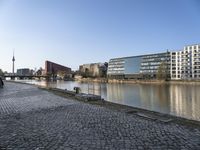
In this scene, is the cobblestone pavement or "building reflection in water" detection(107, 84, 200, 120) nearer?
the cobblestone pavement

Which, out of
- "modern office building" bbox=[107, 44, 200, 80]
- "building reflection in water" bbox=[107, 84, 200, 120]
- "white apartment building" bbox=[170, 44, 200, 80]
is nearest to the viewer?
"building reflection in water" bbox=[107, 84, 200, 120]

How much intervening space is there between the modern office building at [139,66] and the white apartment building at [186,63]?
4590 mm

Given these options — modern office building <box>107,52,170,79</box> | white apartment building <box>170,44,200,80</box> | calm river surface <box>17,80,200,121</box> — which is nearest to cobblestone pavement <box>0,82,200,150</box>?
calm river surface <box>17,80,200,121</box>

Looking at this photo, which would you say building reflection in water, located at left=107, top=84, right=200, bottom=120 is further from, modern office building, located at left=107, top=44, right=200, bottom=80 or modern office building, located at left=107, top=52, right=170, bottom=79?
modern office building, located at left=107, top=52, right=170, bottom=79

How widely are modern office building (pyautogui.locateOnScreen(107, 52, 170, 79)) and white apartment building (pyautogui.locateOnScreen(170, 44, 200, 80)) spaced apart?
4590 millimetres

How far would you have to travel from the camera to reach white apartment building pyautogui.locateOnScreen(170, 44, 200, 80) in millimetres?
134750

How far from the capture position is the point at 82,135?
7957mm

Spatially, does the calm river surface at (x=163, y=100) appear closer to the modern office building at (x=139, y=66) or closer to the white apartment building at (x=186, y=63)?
the white apartment building at (x=186, y=63)

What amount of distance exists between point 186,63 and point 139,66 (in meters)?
36.3

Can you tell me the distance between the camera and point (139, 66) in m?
166

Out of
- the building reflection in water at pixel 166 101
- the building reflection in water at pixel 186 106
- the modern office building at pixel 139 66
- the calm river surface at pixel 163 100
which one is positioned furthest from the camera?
the modern office building at pixel 139 66

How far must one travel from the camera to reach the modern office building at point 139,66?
153 metres

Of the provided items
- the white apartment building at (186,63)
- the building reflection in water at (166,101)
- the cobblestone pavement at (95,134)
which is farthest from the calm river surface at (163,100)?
the white apartment building at (186,63)

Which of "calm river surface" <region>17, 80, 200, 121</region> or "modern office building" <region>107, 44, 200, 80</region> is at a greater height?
"modern office building" <region>107, 44, 200, 80</region>
